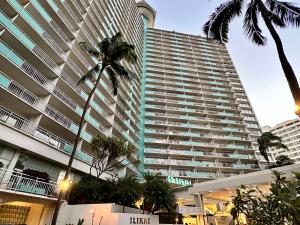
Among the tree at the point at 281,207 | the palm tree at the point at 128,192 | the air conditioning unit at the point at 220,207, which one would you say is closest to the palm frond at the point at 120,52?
the palm tree at the point at 128,192

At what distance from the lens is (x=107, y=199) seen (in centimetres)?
1828

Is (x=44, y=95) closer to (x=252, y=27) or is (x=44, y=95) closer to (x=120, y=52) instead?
(x=120, y=52)

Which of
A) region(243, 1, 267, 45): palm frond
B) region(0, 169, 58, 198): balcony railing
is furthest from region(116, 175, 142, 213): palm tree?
region(243, 1, 267, 45): palm frond

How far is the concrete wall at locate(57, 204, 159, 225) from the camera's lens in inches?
601

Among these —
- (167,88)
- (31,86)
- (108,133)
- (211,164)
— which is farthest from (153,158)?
(31,86)

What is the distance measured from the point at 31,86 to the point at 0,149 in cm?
705

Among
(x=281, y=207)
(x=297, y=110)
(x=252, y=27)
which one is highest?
(x=252, y=27)

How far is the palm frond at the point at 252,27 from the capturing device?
471 inches

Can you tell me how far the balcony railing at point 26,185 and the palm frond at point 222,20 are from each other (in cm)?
1639

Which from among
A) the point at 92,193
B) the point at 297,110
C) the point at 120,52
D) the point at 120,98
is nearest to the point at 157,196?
the point at 92,193

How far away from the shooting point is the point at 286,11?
10336 millimetres

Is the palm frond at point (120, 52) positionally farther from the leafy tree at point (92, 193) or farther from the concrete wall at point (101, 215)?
the concrete wall at point (101, 215)

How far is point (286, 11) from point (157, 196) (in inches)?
650

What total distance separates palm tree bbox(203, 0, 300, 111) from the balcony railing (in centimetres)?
1664
